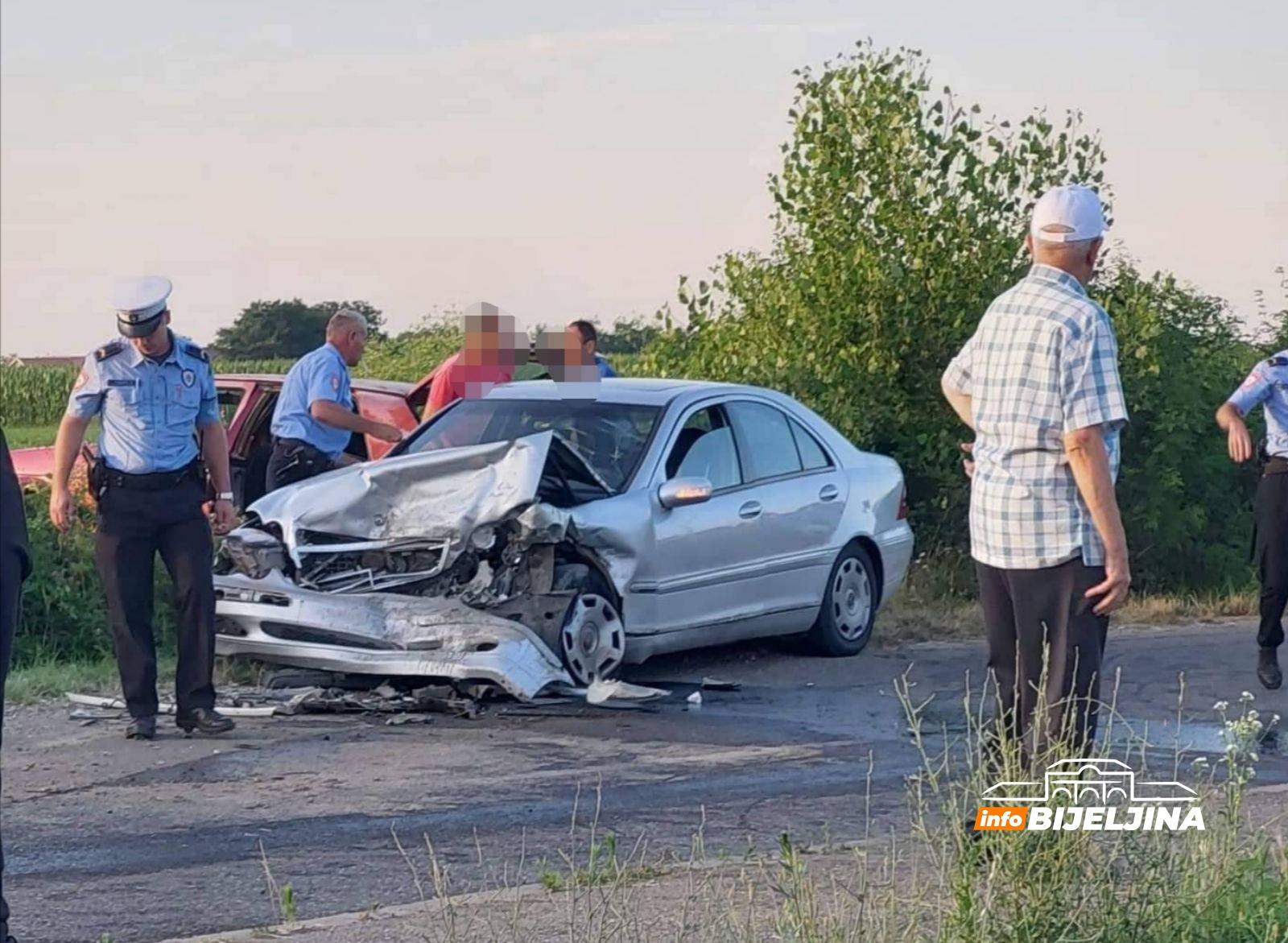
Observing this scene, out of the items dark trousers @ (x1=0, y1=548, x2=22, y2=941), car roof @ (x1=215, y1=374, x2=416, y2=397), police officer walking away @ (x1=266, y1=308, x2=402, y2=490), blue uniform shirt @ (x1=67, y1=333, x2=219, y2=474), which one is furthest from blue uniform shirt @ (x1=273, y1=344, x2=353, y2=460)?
dark trousers @ (x1=0, y1=548, x2=22, y2=941)

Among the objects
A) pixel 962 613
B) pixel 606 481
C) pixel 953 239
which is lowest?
pixel 962 613

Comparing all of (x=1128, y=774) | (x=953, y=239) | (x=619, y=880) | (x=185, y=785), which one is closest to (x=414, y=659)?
(x=185, y=785)

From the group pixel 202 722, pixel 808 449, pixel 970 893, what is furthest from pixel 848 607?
pixel 970 893

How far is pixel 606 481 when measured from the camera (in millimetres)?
10406

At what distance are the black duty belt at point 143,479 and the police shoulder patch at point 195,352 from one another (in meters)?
0.51

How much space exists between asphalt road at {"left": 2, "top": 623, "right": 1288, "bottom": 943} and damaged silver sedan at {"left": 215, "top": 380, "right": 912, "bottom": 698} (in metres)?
0.38

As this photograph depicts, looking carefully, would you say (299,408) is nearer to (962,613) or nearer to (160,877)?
(962,613)

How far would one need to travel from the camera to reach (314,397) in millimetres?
11852

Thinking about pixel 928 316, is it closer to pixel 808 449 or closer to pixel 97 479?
pixel 808 449

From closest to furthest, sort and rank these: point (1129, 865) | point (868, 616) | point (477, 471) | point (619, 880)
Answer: point (1129, 865), point (619, 880), point (477, 471), point (868, 616)

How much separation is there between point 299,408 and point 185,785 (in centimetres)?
449

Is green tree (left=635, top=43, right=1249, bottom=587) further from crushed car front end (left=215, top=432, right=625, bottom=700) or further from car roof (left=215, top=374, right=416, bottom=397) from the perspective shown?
crushed car front end (left=215, top=432, right=625, bottom=700)

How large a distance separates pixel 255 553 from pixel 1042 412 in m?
5.03

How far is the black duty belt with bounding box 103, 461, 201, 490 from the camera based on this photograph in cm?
882
